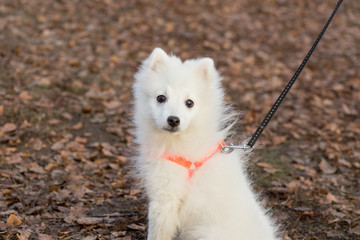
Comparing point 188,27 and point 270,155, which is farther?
point 188,27

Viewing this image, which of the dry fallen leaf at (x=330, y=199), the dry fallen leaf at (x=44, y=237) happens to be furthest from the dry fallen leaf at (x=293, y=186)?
the dry fallen leaf at (x=44, y=237)

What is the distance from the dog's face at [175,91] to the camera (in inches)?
129

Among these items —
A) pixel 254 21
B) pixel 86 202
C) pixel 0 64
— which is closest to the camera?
pixel 86 202

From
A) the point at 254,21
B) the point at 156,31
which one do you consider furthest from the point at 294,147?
the point at 254,21

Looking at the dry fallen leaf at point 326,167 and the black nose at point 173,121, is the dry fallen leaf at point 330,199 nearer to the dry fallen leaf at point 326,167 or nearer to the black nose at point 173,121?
the dry fallen leaf at point 326,167

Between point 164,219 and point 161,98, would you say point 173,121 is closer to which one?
point 161,98

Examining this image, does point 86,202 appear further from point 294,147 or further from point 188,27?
point 188,27

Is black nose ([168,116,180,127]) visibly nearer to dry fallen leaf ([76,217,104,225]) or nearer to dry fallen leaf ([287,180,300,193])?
dry fallen leaf ([76,217,104,225])

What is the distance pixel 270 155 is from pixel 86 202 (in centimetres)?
276

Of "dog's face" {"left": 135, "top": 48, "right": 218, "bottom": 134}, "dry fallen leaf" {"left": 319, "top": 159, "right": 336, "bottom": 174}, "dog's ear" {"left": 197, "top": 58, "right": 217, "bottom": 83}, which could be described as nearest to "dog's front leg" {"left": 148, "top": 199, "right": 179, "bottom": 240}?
"dog's face" {"left": 135, "top": 48, "right": 218, "bottom": 134}

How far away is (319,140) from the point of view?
21.6 feet

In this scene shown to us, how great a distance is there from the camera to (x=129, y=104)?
7270 millimetres

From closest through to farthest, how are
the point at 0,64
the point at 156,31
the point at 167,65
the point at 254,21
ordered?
the point at 167,65 < the point at 0,64 < the point at 156,31 < the point at 254,21

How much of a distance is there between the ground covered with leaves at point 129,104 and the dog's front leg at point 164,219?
83cm
